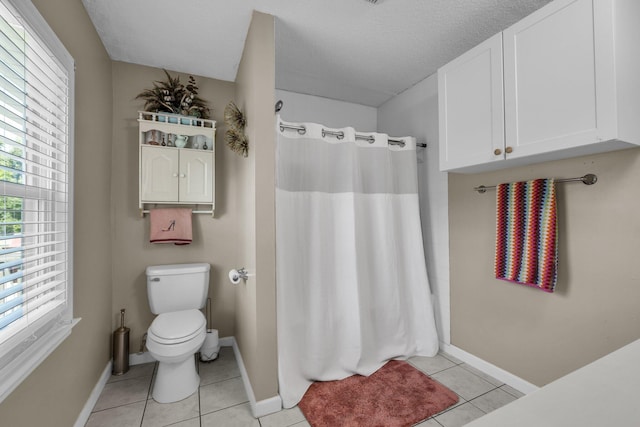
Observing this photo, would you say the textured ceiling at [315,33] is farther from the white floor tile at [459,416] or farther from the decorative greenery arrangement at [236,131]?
the white floor tile at [459,416]

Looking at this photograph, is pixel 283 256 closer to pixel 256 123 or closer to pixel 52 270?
pixel 256 123

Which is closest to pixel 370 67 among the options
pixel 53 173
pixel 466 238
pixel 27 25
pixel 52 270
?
pixel 466 238

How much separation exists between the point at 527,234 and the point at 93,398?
279 centimetres

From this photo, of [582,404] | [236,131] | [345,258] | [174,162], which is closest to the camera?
[582,404]

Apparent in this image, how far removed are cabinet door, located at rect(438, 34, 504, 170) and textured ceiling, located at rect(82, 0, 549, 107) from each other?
26 centimetres

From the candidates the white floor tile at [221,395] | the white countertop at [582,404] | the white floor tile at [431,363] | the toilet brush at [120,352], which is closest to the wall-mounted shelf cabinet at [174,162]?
the toilet brush at [120,352]

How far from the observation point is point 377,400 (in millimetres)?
1756

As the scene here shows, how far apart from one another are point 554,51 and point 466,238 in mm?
1264

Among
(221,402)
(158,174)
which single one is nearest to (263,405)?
(221,402)

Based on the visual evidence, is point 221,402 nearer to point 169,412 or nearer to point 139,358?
point 169,412

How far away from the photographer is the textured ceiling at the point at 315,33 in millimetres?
1671

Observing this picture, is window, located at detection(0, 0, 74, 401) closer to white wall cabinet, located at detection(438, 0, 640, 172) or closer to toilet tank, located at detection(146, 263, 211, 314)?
toilet tank, located at detection(146, 263, 211, 314)

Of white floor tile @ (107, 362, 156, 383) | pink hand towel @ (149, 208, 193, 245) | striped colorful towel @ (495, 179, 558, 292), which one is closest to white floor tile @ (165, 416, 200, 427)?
white floor tile @ (107, 362, 156, 383)

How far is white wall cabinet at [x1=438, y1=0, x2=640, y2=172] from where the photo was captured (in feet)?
4.00
